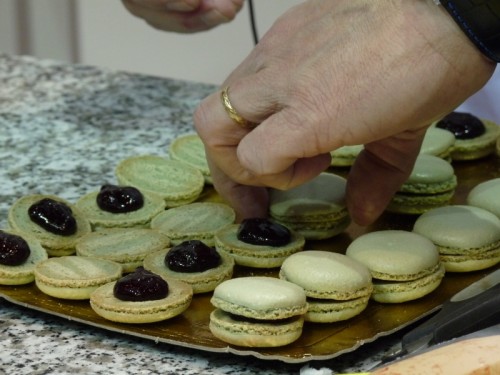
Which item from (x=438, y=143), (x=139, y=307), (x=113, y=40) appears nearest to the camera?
(x=139, y=307)

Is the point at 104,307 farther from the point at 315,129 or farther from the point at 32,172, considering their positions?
the point at 32,172

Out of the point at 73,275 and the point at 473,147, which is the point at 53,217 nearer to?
the point at 73,275

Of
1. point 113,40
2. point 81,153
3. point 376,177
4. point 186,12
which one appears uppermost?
point 186,12

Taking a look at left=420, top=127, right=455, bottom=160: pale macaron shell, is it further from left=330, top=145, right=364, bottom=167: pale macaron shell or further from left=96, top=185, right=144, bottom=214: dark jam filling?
left=96, top=185, right=144, bottom=214: dark jam filling

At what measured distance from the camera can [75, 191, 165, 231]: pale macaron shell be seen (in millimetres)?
1384

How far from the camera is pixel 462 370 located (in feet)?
2.77

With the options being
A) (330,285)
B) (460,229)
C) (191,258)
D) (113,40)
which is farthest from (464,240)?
(113,40)

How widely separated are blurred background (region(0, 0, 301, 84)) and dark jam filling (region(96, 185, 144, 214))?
5.43ft

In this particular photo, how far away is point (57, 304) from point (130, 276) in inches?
3.9

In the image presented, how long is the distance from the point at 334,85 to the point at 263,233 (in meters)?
0.28

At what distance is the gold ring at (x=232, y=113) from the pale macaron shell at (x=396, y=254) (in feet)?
0.65

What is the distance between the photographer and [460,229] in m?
1.30

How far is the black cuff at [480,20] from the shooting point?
0.99 meters

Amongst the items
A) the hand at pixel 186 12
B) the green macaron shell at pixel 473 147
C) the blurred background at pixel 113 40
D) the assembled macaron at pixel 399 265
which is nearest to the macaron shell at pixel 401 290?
the assembled macaron at pixel 399 265
